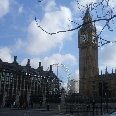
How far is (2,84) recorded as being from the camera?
4102 inches

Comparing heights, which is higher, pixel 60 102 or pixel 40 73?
pixel 40 73

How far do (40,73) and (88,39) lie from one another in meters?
119

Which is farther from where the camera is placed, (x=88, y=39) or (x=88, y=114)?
(x=88, y=114)

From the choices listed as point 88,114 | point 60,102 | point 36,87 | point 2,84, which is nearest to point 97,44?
point 88,114

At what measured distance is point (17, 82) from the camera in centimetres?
11288

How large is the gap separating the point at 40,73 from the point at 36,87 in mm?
10033

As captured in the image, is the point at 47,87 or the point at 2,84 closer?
the point at 2,84

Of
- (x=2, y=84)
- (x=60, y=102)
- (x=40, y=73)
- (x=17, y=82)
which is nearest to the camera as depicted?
(x=60, y=102)

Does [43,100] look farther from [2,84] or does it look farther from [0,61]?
[0,61]

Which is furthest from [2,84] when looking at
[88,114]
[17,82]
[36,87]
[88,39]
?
[88,39]

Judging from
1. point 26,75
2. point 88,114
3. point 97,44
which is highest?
point 26,75

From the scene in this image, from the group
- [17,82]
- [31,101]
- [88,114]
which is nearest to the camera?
[88,114]

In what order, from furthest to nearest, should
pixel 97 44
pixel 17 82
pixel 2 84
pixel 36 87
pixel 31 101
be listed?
pixel 36 87 → pixel 17 82 → pixel 2 84 → pixel 31 101 → pixel 97 44

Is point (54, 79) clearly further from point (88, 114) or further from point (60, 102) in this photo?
point (88, 114)
